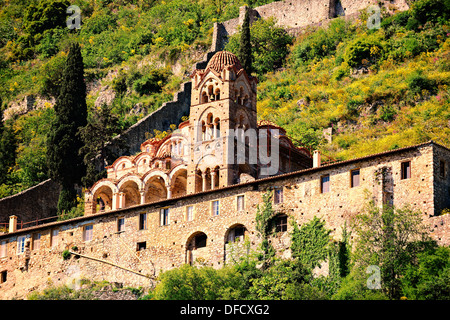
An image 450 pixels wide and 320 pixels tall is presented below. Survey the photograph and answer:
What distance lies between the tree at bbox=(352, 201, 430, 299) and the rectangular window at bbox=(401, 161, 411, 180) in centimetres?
171

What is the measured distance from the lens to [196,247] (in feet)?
195

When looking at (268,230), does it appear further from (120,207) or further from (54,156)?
(54,156)

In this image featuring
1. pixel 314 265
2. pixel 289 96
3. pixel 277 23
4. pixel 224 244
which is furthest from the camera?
pixel 277 23

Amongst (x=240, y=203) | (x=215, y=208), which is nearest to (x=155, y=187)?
(x=215, y=208)

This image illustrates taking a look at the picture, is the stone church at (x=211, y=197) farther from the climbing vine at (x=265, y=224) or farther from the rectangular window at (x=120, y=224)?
the climbing vine at (x=265, y=224)

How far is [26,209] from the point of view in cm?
7381

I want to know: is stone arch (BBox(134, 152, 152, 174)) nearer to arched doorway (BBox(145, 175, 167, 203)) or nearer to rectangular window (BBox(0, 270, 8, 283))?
arched doorway (BBox(145, 175, 167, 203))

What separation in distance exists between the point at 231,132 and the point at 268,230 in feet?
32.2

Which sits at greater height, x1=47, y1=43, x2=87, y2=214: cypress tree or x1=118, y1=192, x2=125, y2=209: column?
x1=47, y1=43, x2=87, y2=214: cypress tree

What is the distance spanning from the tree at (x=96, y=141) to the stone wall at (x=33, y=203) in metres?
4.14

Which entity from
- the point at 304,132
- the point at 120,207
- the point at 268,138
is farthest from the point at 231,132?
the point at 304,132

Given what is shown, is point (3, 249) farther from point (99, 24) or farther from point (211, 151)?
point (99, 24)

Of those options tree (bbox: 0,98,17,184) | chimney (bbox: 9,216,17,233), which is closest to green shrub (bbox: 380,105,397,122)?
chimney (bbox: 9,216,17,233)

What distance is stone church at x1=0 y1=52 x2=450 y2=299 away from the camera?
5325 centimetres
